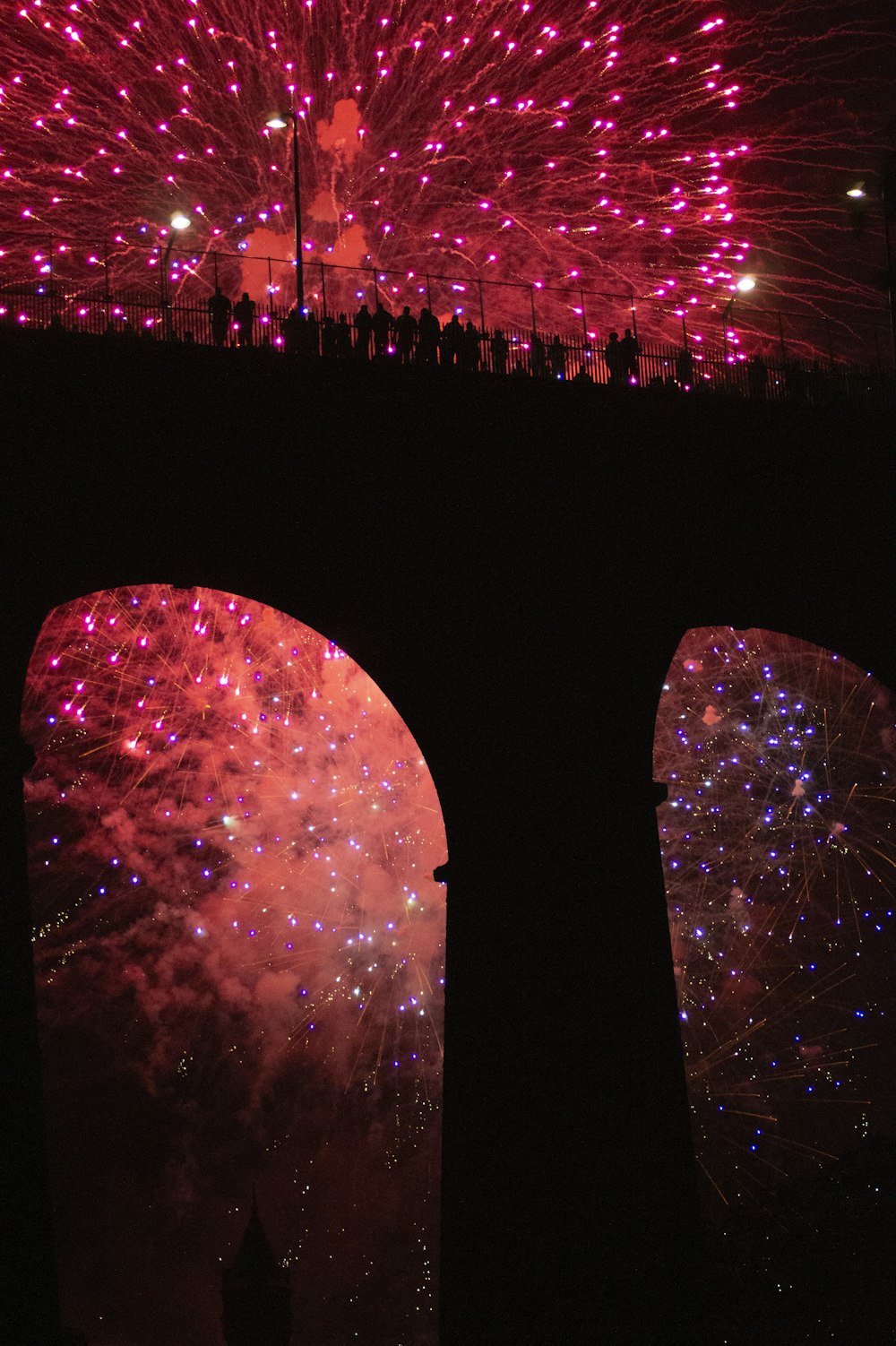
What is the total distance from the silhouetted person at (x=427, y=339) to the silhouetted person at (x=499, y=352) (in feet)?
2.11

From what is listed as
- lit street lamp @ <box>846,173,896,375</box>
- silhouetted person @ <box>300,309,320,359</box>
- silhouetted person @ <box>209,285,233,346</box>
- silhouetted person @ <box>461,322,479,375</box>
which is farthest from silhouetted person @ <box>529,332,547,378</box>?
lit street lamp @ <box>846,173,896,375</box>

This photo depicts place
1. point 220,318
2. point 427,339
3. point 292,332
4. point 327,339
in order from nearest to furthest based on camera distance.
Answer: point 220,318 → point 292,332 → point 327,339 → point 427,339

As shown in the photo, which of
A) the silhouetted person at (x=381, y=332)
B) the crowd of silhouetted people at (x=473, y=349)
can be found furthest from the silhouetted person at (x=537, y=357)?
the silhouetted person at (x=381, y=332)

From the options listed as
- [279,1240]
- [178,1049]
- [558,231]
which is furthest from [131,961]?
[558,231]

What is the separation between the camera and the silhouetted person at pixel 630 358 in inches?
669

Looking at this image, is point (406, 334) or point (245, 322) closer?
point (245, 322)

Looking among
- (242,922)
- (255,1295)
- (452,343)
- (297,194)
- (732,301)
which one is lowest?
(255,1295)

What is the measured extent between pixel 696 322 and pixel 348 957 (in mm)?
11047

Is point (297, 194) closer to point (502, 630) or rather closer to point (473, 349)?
point (473, 349)

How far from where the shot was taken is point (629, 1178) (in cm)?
1437

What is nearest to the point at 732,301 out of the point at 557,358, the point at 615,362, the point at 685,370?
the point at 685,370

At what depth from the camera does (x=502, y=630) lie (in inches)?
620

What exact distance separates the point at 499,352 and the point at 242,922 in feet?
35.8

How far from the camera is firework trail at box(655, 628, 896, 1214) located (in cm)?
2366
